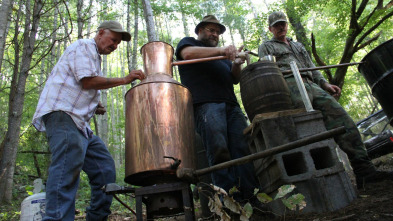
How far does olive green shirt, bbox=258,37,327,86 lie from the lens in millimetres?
4208

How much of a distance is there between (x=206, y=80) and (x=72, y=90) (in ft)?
5.36

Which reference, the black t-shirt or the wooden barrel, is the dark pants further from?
the black t-shirt

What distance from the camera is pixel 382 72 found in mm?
3912

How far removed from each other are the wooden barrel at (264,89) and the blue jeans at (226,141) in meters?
0.25

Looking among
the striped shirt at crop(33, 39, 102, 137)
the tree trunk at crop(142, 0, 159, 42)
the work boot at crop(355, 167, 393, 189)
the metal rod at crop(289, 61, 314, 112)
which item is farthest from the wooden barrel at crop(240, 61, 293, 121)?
the tree trunk at crop(142, 0, 159, 42)

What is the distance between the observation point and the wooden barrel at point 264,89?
340 cm

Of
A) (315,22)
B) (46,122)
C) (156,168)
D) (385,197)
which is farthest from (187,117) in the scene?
(315,22)

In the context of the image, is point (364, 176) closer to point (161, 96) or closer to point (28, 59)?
point (161, 96)

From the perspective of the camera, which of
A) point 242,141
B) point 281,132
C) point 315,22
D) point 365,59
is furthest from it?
point 315,22

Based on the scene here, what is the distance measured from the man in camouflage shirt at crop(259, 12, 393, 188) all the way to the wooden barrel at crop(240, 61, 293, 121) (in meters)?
0.37

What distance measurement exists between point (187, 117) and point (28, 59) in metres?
4.56

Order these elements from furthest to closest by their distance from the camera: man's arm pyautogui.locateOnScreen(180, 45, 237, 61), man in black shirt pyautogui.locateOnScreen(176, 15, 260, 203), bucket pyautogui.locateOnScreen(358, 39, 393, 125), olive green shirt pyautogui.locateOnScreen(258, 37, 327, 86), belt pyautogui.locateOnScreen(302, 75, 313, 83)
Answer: olive green shirt pyautogui.locateOnScreen(258, 37, 327, 86) → belt pyautogui.locateOnScreen(302, 75, 313, 83) → bucket pyautogui.locateOnScreen(358, 39, 393, 125) → man's arm pyautogui.locateOnScreen(180, 45, 237, 61) → man in black shirt pyautogui.locateOnScreen(176, 15, 260, 203)

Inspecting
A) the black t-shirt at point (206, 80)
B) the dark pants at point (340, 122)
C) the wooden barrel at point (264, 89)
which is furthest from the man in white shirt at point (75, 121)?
the dark pants at point (340, 122)

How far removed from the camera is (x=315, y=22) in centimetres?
2419
